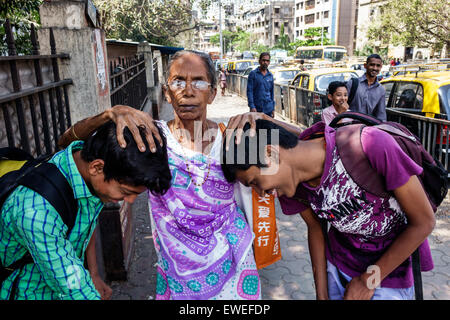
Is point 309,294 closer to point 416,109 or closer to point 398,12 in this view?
point 416,109

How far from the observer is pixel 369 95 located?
557 cm

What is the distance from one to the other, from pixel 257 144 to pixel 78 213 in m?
0.77

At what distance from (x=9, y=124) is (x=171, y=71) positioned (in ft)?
2.97

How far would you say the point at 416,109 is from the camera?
20.1 ft

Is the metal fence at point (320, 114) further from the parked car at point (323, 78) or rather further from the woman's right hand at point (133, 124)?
the woman's right hand at point (133, 124)

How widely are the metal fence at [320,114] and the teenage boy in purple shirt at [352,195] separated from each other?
4.15m

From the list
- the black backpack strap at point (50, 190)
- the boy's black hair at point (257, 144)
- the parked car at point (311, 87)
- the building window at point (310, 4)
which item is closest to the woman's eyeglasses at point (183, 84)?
the boy's black hair at point (257, 144)

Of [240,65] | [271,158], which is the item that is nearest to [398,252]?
[271,158]

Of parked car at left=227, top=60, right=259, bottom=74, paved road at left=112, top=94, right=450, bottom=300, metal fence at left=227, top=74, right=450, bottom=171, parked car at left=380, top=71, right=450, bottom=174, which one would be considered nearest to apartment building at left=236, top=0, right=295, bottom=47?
parked car at left=227, top=60, right=259, bottom=74

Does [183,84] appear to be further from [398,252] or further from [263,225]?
[398,252]

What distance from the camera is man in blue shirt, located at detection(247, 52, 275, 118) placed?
8.32 m

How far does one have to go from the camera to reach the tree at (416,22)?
2020 cm
